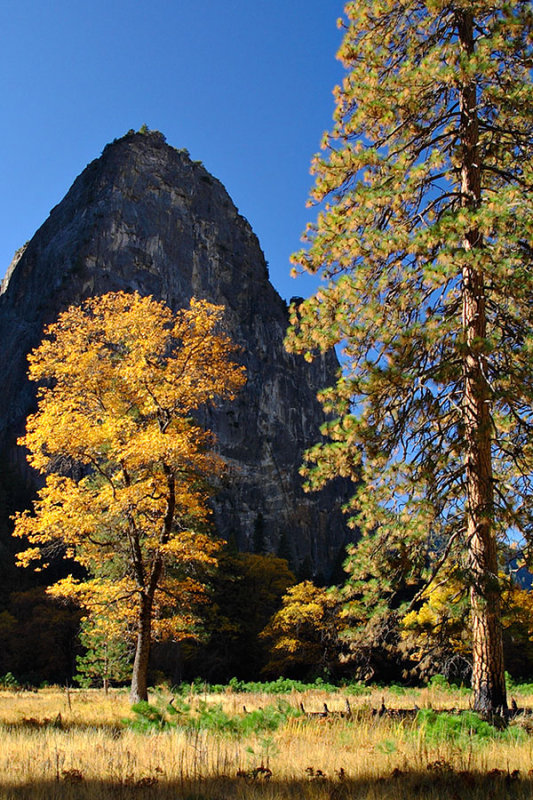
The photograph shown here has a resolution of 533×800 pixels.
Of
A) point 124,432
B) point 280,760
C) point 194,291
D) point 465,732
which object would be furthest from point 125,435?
point 194,291

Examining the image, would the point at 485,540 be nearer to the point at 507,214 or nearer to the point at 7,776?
the point at 507,214

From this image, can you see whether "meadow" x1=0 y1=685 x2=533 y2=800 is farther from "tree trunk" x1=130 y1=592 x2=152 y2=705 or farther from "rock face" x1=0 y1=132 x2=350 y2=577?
"rock face" x1=0 y1=132 x2=350 y2=577

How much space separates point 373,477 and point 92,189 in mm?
111651

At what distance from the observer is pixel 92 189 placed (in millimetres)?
107062

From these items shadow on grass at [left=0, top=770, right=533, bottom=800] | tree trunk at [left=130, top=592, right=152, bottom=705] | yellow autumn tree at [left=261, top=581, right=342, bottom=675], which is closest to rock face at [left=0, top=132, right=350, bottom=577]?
yellow autumn tree at [left=261, top=581, right=342, bottom=675]

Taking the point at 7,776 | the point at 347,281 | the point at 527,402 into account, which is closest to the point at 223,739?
the point at 7,776

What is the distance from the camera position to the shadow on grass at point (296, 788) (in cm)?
402

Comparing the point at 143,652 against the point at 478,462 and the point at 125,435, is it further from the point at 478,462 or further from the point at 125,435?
the point at 478,462

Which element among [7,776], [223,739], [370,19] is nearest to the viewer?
[7,776]

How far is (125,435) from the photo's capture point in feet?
34.5

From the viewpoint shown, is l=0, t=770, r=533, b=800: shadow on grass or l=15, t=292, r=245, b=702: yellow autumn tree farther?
l=15, t=292, r=245, b=702: yellow autumn tree

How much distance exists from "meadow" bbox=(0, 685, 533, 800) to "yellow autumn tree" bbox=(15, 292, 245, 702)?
3.99 metres

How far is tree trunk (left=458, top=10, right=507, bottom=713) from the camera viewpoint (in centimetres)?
684

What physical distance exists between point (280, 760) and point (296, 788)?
89 centimetres
